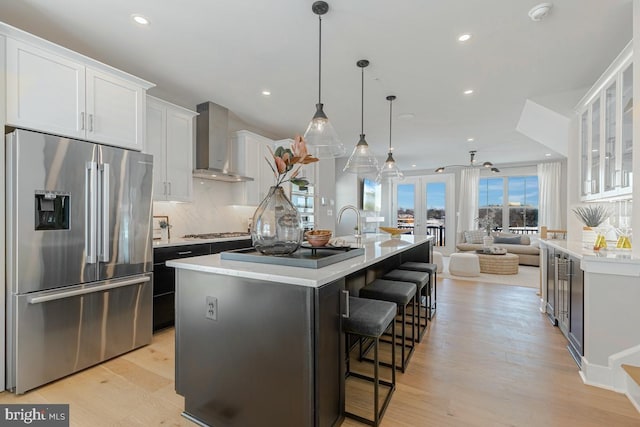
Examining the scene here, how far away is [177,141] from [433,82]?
3.00 metres

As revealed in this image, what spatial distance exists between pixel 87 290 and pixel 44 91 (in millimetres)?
1469

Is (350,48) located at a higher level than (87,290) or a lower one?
higher

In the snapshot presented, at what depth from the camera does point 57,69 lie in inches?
85.4

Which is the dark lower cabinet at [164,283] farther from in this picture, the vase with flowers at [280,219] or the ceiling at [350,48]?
the ceiling at [350,48]

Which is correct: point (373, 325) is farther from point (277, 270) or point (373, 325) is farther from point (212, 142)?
point (212, 142)

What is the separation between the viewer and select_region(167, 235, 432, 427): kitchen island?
52.9 inches

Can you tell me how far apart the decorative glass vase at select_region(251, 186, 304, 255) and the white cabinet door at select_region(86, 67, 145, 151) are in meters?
1.69

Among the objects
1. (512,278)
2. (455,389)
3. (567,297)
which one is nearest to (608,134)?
(567,297)

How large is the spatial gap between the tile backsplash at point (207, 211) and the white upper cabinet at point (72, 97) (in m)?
1.17

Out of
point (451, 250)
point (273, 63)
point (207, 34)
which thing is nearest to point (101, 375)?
point (207, 34)

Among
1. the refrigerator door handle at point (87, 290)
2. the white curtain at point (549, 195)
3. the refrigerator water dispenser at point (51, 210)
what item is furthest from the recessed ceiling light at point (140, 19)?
the white curtain at point (549, 195)

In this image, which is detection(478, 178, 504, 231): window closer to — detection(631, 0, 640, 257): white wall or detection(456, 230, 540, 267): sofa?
detection(456, 230, 540, 267): sofa

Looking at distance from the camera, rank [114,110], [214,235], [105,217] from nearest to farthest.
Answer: [105,217]
[114,110]
[214,235]

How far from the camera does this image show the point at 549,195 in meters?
7.58
